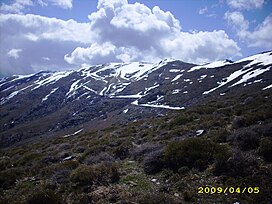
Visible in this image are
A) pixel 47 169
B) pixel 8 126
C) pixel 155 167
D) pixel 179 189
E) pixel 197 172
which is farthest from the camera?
pixel 8 126

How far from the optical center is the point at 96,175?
35.7ft

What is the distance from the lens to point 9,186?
12.9 meters

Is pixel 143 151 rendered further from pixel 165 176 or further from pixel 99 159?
pixel 165 176

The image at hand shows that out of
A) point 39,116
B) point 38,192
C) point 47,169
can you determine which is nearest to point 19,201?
point 38,192

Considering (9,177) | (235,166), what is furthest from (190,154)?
(9,177)

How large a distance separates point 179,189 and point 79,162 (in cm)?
734

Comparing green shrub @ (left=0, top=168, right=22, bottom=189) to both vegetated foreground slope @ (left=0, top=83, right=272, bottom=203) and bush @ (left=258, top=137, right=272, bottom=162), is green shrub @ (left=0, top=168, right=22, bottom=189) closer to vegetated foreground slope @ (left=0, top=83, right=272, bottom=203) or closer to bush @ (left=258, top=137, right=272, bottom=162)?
vegetated foreground slope @ (left=0, top=83, right=272, bottom=203)

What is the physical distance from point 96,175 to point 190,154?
14.2 feet

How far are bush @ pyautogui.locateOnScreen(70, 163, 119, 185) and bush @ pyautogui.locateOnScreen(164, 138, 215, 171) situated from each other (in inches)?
98.5

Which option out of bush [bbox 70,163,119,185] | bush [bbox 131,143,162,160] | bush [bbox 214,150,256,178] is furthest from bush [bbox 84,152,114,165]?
bush [bbox 214,150,256,178]

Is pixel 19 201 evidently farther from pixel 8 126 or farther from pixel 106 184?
pixel 8 126

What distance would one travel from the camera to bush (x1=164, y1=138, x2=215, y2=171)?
10.5 meters

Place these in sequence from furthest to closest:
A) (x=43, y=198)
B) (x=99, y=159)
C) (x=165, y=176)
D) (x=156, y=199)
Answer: (x=99, y=159), (x=165, y=176), (x=43, y=198), (x=156, y=199)

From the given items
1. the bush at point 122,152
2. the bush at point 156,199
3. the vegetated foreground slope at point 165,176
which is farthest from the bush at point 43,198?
the bush at point 122,152
